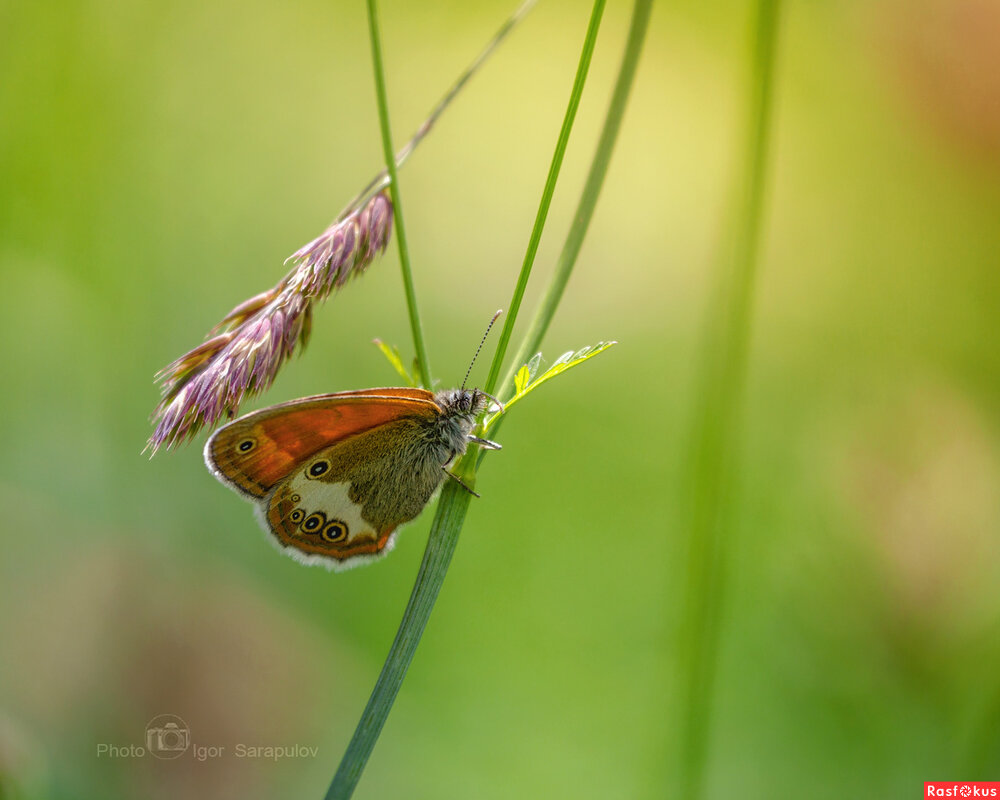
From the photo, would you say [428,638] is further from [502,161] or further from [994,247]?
[994,247]

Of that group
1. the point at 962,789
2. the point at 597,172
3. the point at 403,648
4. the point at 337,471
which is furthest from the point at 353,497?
the point at 962,789

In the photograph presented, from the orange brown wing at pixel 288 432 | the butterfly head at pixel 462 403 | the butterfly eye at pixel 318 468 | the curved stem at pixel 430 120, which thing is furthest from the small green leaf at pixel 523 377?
the butterfly eye at pixel 318 468

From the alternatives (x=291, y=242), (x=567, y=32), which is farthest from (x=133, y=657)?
(x=567, y=32)

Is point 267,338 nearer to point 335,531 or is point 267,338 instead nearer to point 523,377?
point 523,377

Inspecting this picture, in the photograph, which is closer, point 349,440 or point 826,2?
point 349,440

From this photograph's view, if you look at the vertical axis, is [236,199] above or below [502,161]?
below

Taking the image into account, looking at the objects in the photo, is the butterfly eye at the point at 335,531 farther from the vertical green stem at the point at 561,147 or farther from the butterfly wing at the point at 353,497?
the vertical green stem at the point at 561,147

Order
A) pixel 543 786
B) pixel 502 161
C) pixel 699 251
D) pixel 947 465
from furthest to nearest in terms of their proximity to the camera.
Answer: pixel 502 161
pixel 699 251
pixel 543 786
pixel 947 465
